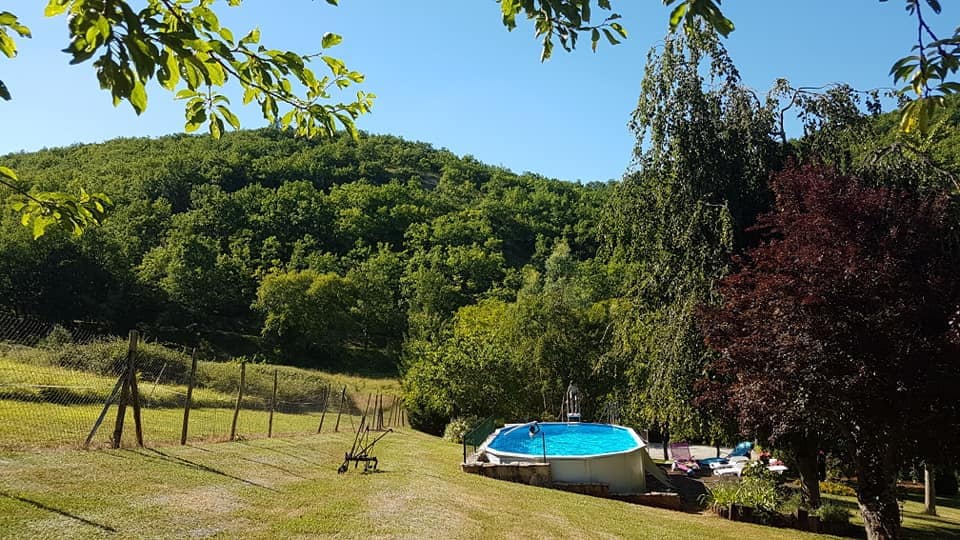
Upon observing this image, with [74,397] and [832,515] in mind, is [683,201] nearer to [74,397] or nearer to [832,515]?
[832,515]

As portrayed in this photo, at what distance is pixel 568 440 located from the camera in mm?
20312

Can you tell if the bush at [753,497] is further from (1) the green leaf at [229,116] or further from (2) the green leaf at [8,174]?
(2) the green leaf at [8,174]

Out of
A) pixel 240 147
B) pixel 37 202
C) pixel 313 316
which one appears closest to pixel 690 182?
pixel 37 202

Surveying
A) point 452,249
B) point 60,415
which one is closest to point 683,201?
point 60,415

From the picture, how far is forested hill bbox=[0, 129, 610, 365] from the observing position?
53.1 m

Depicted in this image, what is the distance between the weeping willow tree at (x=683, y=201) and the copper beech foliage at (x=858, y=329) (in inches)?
68.8

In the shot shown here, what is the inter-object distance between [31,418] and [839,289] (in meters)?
13.7

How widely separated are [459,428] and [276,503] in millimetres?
16968

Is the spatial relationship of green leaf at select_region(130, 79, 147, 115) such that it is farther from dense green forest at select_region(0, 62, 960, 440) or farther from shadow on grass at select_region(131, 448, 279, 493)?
shadow on grass at select_region(131, 448, 279, 493)

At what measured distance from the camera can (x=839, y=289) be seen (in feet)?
27.7

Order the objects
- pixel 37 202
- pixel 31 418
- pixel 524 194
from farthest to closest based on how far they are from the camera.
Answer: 1. pixel 524 194
2. pixel 31 418
3. pixel 37 202

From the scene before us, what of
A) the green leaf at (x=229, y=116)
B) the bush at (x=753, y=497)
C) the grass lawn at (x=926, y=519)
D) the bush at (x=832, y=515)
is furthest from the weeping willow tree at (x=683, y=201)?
the green leaf at (x=229, y=116)

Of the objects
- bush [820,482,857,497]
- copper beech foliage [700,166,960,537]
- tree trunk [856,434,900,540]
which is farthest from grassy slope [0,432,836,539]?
bush [820,482,857,497]

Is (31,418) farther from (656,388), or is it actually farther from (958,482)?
(958,482)
